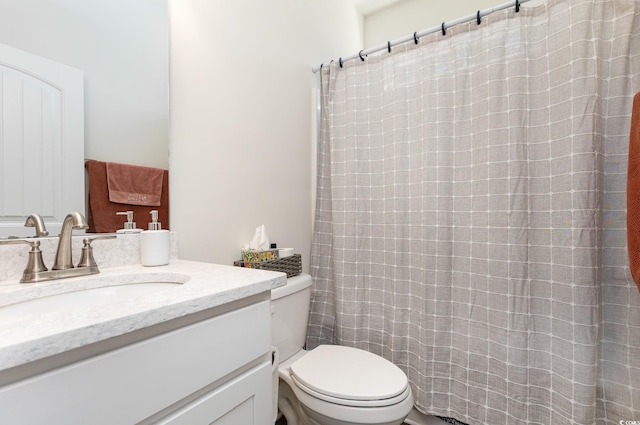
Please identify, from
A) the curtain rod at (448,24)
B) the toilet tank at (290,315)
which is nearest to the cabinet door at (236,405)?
the toilet tank at (290,315)

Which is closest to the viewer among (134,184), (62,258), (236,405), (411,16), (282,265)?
(236,405)

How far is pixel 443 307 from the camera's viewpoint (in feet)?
4.39

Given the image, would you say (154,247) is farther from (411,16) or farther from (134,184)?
(411,16)

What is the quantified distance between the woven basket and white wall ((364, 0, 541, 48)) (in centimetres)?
162

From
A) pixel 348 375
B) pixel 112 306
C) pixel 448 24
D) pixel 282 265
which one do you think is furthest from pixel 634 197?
pixel 112 306

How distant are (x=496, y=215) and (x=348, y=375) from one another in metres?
0.85

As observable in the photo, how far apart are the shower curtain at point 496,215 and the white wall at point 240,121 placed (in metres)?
0.22

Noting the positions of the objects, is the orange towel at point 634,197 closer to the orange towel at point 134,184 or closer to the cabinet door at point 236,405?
the cabinet door at point 236,405

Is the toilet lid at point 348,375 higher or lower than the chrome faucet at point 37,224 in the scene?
lower

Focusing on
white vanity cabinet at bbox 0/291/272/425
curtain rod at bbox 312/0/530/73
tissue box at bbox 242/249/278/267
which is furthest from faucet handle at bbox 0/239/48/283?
curtain rod at bbox 312/0/530/73

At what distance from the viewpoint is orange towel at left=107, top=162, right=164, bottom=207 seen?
0.99 meters

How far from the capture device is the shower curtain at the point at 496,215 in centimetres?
107

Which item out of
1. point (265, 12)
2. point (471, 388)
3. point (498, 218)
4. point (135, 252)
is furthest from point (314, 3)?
point (471, 388)

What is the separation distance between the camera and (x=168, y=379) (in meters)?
0.56
